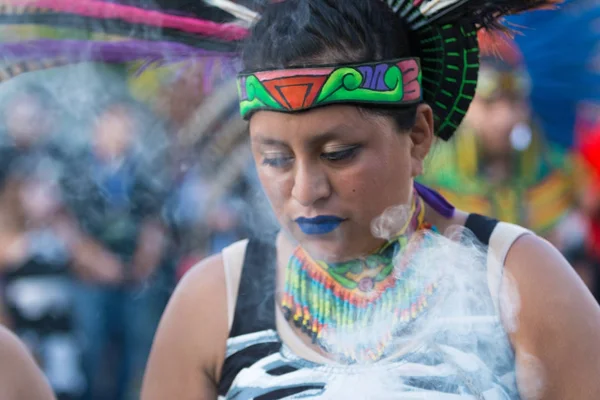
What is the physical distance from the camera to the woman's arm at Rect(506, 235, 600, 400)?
1.74 meters

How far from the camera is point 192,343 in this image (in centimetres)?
196

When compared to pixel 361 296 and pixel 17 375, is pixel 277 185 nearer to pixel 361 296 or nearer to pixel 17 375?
pixel 361 296

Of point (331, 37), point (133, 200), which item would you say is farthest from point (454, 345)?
point (133, 200)

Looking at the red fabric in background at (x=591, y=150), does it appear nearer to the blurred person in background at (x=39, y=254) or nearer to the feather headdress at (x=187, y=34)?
the feather headdress at (x=187, y=34)

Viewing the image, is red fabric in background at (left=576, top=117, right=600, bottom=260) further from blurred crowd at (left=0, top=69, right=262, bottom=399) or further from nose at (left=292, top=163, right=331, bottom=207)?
blurred crowd at (left=0, top=69, right=262, bottom=399)

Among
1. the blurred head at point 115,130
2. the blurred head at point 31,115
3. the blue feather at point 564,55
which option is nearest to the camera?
the blue feather at point 564,55

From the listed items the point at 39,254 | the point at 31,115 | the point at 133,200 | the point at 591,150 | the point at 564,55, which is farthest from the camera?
the point at 39,254

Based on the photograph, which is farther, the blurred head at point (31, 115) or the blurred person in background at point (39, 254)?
the blurred person in background at point (39, 254)

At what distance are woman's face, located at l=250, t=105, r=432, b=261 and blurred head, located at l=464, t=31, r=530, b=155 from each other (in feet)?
1.38

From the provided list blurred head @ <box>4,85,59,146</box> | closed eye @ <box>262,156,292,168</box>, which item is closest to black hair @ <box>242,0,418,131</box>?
closed eye @ <box>262,156,292,168</box>

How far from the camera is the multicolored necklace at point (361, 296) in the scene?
1.87m

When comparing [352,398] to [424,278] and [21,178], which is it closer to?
[424,278]

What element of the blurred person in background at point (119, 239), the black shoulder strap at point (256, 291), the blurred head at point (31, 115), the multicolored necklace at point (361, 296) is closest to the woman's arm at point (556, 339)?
the multicolored necklace at point (361, 296)

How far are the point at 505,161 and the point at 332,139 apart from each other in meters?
0.94
